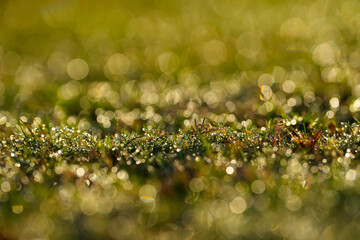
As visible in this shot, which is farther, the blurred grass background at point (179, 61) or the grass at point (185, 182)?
the blurred grass background at point (179, 61)

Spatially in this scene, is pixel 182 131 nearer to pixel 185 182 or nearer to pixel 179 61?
pixel 185 182

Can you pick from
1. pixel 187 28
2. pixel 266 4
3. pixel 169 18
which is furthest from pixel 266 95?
pixel 266 4

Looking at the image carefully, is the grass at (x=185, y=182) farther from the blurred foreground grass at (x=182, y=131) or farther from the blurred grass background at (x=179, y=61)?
the blurred grass background at (x=179, y=61)

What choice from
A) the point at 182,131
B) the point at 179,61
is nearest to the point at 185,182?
the point at 182,131

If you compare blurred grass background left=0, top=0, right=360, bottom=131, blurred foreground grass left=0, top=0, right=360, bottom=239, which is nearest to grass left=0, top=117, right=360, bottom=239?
blurred foreground grass left=0, top=0, right=360, bottom=239

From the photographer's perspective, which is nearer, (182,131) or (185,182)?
(185,182)

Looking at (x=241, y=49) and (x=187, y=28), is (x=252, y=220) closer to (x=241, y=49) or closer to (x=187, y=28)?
(x=241, y=49)

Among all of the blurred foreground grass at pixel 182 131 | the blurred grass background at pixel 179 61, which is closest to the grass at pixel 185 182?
the blurred foreground grass at pixel 182 131
